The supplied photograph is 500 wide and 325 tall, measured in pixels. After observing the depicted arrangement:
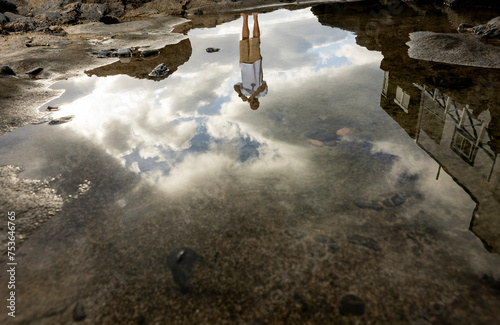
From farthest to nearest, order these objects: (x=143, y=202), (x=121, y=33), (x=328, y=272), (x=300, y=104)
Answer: (x=121, y=33), (x=300, y=104), (x=143, y=202), (x=328, y=272)

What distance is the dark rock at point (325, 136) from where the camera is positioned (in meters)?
2.85

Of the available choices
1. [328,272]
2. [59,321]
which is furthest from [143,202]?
[328,272]

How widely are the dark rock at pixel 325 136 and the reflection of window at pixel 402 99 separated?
1096mm

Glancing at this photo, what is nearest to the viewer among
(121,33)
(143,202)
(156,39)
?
(143,202)

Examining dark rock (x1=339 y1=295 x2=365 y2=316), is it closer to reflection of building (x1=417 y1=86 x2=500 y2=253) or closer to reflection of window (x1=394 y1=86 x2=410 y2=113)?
reflection of building (x1=417 y1=86 x2=500 y2=253)

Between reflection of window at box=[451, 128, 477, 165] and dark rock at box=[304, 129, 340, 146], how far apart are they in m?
1.07

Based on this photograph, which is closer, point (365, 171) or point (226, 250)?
point (226, 250)

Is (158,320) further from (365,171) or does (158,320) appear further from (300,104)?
(300,104)

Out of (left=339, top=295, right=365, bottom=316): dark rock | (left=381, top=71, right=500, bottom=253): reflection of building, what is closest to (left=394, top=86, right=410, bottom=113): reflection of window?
(left=381, top=71, right=500, bottom=253): reflection of building

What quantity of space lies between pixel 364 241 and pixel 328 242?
23cm

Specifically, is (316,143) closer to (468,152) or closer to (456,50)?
(468,152)

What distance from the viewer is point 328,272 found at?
5.48ft

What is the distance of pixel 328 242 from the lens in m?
1.85

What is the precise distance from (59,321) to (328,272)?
5.09ft
